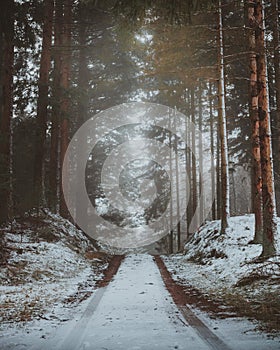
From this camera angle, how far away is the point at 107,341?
4.82 m

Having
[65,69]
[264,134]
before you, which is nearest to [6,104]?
[65,69]

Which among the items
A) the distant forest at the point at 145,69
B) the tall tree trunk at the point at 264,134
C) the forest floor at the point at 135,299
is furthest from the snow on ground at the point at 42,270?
the tall tree trunk at the point at 264,134

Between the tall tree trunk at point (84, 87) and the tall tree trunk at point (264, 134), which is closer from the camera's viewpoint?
the tall tree trunk at point (264, 134)

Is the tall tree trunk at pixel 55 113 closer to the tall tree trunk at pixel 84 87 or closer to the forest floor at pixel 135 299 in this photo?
the tall tree trunk at pixel 84 87

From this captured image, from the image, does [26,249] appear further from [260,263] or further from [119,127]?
[119,127]

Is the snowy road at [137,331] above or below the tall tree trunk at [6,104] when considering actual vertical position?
below

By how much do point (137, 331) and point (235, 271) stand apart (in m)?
6.24

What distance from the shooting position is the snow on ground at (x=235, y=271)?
7.29 meters

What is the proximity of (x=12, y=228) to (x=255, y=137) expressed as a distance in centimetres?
1102

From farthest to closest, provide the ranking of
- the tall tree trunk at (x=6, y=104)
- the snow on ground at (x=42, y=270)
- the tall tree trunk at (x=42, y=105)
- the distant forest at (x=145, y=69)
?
the tall tree trunk at (x=42, y=105)
the tall tree trunk at (x=6, y=104)
the distant forest at (x=145, y=69)
the snow on ground at (x=42, y=270)

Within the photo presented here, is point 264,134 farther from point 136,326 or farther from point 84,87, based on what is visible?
→ point 84,87

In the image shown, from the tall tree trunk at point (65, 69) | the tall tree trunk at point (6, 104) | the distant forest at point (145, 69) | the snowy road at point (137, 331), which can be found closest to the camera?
the snowy road at point (137, 331)

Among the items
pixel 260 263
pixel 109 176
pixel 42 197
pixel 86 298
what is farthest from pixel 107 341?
pixel 109 176

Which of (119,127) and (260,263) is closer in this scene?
(260,263)
